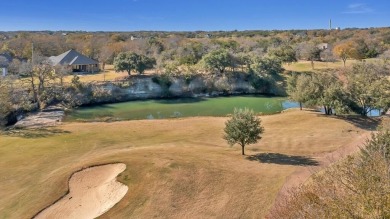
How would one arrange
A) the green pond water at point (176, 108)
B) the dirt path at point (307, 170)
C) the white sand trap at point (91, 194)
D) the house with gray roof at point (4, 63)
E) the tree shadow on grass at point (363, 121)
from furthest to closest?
the house with gray roof at point (4, 63) < the green pond water at point (176, 108) < the tree shadow on grass at point (363, 121) < the dirt path at point (307, 170) < the white sand trap at point (91, 194)

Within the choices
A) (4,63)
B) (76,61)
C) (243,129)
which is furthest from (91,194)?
(4,63)

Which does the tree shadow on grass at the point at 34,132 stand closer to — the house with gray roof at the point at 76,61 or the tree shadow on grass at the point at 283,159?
the tree shadow on grass at the point at 283,159

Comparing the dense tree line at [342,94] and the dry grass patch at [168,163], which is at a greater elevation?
the dense tree line at [342,94]

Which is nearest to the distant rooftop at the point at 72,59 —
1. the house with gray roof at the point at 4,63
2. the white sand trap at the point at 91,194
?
the house with gray roof at the point at 4,63

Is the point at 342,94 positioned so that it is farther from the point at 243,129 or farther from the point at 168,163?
the point at 168,163

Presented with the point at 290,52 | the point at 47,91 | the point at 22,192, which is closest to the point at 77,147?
the point at 22,192

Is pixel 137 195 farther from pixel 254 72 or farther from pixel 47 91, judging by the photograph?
pixel 254 72

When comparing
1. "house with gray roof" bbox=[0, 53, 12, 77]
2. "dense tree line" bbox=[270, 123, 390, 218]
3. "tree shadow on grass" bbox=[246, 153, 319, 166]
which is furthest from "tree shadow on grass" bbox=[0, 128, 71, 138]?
"dense tree line" bbox=[270, 123, 390, 218]
